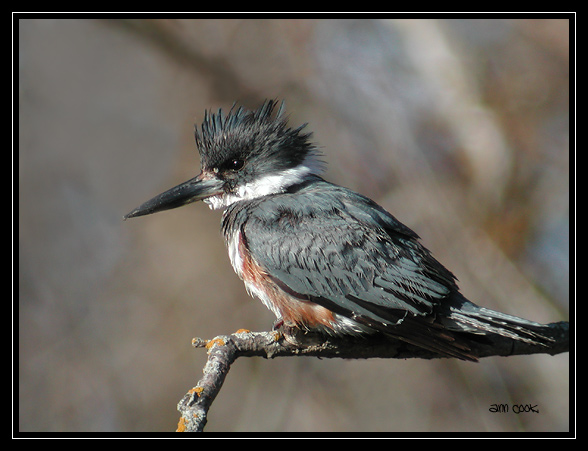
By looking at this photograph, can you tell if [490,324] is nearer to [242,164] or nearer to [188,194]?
[242,164]

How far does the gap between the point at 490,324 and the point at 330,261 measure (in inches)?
29.4

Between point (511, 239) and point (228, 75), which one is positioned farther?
point (228, 75)

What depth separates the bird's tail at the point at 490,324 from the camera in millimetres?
2209

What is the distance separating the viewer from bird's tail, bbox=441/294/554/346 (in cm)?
221

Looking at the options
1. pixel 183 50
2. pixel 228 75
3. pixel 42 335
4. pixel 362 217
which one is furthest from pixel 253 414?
pixel 183 50

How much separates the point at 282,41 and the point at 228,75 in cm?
72

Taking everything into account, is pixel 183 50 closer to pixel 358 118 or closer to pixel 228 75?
pixel 228 75

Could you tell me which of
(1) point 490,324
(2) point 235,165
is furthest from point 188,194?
(1) point 490,324

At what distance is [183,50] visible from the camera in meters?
5.49

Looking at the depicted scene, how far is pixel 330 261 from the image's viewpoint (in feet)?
7.89

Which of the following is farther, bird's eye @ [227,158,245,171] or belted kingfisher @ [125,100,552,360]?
bird's eye @ [227,158,245,171]

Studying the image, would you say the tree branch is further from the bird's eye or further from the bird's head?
the bird's eye
